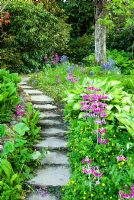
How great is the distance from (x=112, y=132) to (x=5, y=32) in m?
8.56

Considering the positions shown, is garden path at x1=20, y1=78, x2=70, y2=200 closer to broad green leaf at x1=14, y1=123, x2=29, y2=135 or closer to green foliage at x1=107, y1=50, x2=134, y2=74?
broad green leaf at x1=14, y1=123, x2=29, y2=135

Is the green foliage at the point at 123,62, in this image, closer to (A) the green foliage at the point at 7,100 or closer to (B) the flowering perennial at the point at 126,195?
(A) the green foliage at the point at 7,100

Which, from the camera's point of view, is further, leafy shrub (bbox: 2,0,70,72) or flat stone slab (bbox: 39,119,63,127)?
leafy shrub (bbox: 2,0,70,72)

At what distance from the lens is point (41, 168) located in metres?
4.96

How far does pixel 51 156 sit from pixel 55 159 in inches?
4.1

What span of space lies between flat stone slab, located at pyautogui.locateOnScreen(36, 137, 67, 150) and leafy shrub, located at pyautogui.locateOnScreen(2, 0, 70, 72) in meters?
6.50

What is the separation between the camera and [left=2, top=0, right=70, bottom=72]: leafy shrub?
12.1 m

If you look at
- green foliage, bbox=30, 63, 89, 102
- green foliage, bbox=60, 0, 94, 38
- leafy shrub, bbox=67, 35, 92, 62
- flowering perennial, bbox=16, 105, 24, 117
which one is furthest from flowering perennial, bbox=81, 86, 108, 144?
green foliage, bbox=60, 0, 94, 38

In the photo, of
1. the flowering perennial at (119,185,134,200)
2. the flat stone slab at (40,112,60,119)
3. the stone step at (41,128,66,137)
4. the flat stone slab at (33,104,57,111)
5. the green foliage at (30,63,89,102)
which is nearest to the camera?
the flowering perennial at (119,185,134,200)

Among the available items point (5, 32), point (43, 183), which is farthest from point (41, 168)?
point (5, 32)

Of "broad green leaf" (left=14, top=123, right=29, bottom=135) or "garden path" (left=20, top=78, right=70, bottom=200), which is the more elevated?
"broad green leaf" (left=14, top=123, right=29, bottom=135)

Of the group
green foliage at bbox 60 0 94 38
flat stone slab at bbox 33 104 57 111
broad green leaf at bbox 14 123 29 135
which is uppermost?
green foliage at bbox 60 0 94 38

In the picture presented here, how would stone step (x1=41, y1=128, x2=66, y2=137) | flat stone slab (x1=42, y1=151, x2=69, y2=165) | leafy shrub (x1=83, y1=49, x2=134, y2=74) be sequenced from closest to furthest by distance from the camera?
flat stone slab (x1=42, y1=151, x2=69, y2=165)
stone step (x1=41, y1=128, x2=66, y2=137)
leafy shrub (x1=83, y1=49, x2=134, y2=74)

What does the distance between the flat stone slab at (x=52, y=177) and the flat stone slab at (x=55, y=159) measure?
0.37 feet
